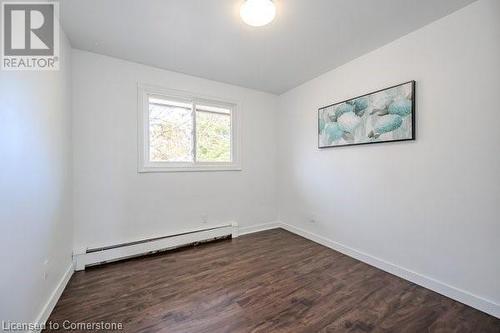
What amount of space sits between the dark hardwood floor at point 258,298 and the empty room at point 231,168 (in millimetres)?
18

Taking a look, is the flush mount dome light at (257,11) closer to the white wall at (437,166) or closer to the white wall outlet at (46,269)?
the white wall at (437,166)

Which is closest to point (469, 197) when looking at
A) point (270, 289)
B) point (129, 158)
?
point (270, 289)

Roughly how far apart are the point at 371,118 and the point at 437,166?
81 centimetres

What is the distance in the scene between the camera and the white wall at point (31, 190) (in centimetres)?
118

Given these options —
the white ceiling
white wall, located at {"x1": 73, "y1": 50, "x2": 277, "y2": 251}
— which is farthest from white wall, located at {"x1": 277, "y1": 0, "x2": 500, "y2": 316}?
white wall, located at {"x1": 73, "y1": 50, "x2": 277, "y2": 251}

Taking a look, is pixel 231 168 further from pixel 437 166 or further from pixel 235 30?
pixel 437 166

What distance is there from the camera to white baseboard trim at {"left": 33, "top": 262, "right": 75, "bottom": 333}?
4.84 feet

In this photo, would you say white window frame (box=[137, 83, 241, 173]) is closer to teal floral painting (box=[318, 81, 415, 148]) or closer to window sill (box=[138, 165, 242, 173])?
window sill (box=[138, 165, 242, 173])

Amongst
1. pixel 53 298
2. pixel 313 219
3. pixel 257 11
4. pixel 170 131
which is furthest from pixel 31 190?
pixel 313 219

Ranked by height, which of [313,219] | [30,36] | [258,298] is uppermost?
[30,36]

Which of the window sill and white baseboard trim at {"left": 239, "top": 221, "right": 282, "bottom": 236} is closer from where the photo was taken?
the window sill

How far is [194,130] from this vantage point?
319cm

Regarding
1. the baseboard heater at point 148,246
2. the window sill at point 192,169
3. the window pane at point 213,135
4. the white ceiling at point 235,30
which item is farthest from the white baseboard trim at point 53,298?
the white ceiling at point 235,30

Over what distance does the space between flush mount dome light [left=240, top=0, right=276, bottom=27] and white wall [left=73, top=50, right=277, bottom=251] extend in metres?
1.62
